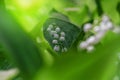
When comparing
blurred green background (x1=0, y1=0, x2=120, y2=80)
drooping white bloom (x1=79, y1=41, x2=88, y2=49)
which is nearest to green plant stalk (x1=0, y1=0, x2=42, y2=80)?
blurred green background (x1=0, y1=0, x2=120, y2=80)

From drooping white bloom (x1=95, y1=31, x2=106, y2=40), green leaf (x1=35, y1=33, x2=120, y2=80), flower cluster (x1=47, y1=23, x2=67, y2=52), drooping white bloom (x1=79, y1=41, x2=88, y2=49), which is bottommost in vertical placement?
green leaf (x1=35, y1=33, x2=120, y2=80)

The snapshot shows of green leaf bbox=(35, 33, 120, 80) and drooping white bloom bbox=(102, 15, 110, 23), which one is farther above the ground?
drooping white bloom bbox=(102, 15, 110, 23)

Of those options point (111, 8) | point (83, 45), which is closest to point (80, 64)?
point (83, 45)

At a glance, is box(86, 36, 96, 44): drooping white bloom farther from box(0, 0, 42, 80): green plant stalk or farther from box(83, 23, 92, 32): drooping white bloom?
box(0, 0, 42, 80): green plant stalk

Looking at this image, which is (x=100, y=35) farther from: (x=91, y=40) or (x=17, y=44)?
(x=17, y=44)

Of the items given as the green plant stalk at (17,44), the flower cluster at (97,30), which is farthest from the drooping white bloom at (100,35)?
the green plant stalk at (17,44)

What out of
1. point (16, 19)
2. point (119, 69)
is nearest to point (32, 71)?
point (16, 19)

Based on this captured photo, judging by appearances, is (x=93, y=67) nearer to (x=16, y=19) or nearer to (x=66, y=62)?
(x=66, y=62)

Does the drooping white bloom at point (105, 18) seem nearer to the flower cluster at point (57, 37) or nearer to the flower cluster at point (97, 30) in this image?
the flower cluster at point (97, 30)
